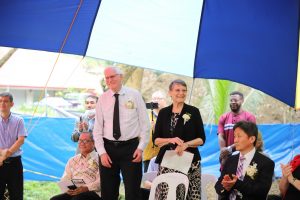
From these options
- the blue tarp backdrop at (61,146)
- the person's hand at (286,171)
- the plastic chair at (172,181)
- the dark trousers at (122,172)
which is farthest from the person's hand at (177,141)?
the blue tarp backdrop at (61,146)

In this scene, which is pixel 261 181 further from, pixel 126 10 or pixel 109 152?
pixel 126 10

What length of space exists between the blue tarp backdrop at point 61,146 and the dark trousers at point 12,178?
164 cm

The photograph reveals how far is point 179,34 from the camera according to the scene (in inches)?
217

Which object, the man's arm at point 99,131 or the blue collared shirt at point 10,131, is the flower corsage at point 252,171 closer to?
the man's arm at point 99,131

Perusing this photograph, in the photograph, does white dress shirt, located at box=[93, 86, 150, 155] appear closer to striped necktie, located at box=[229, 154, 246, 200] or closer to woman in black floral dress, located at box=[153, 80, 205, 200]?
woman in black floral dress, located at box=[153, 80, 205, 200]

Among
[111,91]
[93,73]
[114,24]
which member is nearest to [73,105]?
[93,73]

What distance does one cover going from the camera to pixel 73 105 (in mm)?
13797

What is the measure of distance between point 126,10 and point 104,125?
156 cm

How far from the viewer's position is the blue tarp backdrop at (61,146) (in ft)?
22.4

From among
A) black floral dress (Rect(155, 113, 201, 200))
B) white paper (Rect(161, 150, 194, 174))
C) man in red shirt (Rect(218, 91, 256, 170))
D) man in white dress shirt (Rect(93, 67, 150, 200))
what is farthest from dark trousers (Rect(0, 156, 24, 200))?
man in red shirt (Rect(218, 91, 256, 170))

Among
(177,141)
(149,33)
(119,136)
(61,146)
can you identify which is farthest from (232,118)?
(61,146)

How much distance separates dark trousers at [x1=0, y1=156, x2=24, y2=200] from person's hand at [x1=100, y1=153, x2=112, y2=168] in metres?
1.33

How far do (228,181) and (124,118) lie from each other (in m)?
1.25

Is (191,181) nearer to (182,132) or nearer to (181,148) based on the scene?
(181,148)
